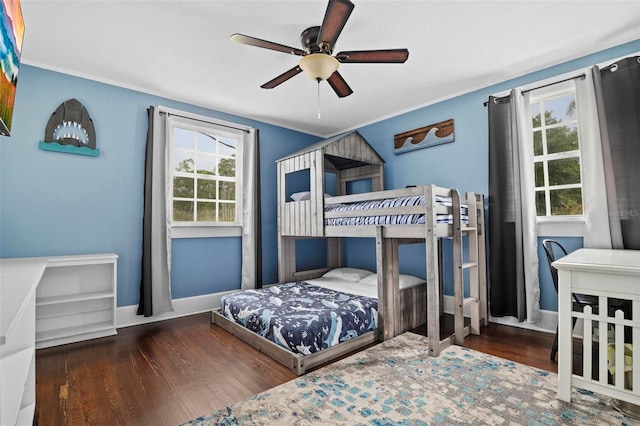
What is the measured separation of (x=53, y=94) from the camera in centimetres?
293

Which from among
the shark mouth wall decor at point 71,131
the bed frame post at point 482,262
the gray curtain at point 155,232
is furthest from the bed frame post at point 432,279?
the shark mouth wall decor at point 71,131

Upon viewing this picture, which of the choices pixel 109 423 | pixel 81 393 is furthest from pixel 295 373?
pixel 81 393

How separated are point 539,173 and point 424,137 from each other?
1276 mm

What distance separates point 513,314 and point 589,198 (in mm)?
1223

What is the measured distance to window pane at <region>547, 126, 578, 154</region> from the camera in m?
2.87

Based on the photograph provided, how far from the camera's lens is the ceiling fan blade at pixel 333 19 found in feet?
5.42

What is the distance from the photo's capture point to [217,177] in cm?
402

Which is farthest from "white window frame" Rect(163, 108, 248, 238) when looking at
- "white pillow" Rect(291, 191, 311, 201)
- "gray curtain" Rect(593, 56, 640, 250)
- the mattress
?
"gray curtain" Rect(593, 56, 640, 250)

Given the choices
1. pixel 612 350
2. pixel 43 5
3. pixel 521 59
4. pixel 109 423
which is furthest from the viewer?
pixel 521 59

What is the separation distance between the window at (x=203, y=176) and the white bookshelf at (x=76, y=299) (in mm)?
833

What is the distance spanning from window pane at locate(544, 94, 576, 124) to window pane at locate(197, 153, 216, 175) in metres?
3.72

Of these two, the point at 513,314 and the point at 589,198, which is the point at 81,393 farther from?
the point at 589,198

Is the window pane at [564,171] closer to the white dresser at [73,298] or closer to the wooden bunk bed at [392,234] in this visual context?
the wooden bunk bed at [392,234]

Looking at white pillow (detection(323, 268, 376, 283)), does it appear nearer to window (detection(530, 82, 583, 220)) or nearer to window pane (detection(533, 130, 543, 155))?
window (detection(530, 82, 583, 220))
